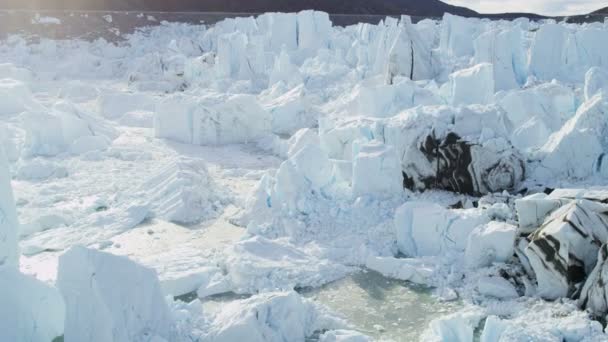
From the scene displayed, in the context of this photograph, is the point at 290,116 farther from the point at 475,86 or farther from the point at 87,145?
the point at 87,145

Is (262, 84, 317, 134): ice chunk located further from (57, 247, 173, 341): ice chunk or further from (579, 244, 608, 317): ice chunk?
(57, 247, 173, 341): ice chunk

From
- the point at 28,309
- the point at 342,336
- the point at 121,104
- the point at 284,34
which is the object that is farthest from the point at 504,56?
the point at 28,309

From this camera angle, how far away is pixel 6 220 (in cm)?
361

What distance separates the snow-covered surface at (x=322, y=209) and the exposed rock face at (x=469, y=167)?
2 centimetres

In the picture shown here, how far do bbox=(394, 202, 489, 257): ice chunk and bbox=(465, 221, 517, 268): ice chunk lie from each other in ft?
0.69

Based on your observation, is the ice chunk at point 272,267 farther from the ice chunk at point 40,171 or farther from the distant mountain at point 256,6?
the distant mountain at point 256,6

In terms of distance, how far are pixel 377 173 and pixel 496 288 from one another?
1.96 m

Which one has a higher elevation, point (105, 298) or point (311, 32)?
point (311, 32)

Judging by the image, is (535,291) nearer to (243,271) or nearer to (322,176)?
(243,271)

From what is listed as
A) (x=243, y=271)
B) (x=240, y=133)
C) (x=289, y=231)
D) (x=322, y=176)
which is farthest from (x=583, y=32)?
(x=243, y=271)

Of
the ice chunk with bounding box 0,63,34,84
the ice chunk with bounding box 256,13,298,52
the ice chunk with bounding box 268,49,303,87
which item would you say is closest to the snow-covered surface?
the ice chunk with bounding box 268,49,303,87

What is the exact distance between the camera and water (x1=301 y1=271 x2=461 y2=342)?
4062 mm

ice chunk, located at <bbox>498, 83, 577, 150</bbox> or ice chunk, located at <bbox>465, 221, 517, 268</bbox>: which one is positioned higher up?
ice chunk, located at <bbox>498, 83, 577, 150</bbox>

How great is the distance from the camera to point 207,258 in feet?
16.5
